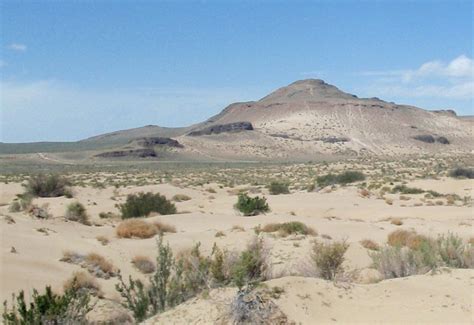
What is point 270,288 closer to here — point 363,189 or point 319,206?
point 319,206

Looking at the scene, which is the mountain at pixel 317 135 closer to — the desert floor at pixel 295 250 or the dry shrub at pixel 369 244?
the desert floor at pixel 295 250

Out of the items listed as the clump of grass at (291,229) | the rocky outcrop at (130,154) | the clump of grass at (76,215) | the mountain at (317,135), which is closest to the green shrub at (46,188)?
the clump of grass at (76,215)

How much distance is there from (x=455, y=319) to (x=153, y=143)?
418ft

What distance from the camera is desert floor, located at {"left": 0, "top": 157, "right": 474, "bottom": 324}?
9.10m

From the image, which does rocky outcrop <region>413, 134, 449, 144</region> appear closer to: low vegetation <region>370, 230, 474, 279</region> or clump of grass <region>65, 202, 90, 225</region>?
clump of grass <region>65, 202, 90, 225</region>

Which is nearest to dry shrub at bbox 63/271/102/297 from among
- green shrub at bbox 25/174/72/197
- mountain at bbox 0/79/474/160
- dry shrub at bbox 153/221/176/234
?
dry shrub at bbox 153/221/176/234

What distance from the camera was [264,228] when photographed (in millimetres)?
21359

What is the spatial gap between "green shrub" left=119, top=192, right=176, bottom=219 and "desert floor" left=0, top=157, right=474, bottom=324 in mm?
872

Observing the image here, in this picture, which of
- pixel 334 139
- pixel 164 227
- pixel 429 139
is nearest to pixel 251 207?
pixel 164 227

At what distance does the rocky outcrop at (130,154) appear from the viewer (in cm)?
12119

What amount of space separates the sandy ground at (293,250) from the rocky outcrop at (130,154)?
82712mm

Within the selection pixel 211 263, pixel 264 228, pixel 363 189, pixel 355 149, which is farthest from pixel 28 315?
pixel 355 149

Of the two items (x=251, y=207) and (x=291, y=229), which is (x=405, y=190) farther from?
(x=291, y=229)

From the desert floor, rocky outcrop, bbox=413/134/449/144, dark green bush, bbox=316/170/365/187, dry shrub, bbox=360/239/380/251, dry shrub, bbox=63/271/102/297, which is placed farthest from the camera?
rocky outcrop, bbox=413/134/449/144
